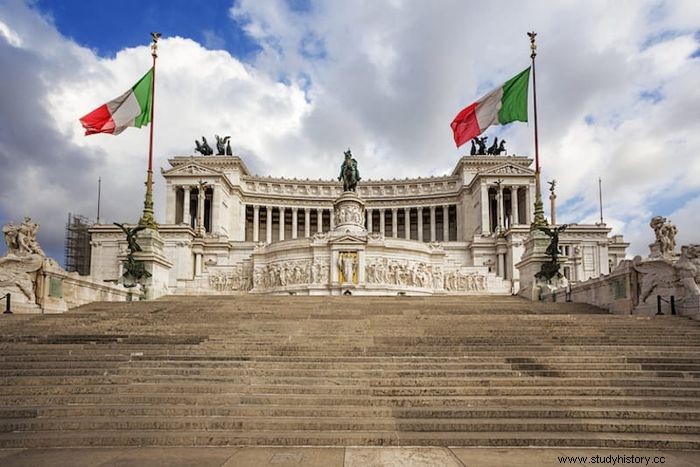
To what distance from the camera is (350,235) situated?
41156mm

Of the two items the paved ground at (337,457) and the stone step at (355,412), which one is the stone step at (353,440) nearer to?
the paved ground at (337,457)

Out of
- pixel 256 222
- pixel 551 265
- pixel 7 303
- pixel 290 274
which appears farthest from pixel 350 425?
pixel 256 222

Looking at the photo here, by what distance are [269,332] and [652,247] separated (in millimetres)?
12816

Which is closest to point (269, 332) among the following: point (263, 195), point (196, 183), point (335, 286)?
point (335, 286)

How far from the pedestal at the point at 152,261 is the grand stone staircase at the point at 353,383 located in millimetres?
10797

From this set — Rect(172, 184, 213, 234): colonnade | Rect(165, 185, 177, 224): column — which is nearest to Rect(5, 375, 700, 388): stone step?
Rect(172, 184, 213, 234): colonnade

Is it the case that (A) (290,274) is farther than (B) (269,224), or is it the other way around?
(B) (269,224)

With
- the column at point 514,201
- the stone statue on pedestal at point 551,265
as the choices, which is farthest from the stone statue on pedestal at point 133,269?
the column at point 514,201

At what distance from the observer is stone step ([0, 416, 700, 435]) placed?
8.48 metres

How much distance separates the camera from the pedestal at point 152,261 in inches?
1028

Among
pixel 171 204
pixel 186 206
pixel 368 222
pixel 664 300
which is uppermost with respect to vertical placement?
pixel 171 204

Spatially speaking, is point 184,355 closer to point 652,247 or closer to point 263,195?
point 652,247

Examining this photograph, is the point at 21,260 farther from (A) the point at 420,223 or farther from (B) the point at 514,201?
(A) the point at 420,223

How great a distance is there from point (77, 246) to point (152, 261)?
172ft
